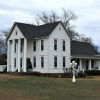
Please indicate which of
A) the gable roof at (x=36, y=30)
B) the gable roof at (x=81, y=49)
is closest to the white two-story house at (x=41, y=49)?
the gable roof at (x=36, y=30)

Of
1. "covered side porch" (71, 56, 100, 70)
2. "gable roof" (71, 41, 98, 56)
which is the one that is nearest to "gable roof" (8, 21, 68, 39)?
"gable roof" (71, 41, 98, 56)

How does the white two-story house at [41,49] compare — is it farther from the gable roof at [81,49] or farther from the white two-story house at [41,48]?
the gable roof at [81,49]

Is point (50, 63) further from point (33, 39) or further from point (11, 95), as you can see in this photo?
point (11, 95)

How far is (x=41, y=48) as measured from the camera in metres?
56.0

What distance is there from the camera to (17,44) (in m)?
59.5

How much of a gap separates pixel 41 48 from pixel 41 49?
173mm

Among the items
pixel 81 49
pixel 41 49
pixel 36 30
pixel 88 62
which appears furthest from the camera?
pixel 81 49

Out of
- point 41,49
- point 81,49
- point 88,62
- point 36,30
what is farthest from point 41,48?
point 88,62

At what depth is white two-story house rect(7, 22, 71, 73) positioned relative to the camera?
5497 cm

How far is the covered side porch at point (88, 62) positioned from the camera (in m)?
60.7

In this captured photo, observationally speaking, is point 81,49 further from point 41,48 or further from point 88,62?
point 41,48

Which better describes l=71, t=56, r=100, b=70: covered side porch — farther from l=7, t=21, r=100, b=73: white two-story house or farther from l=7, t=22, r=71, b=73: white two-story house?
l=7, t=22, r=71, b=73: white two-story house

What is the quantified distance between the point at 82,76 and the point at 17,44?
18.0 metres

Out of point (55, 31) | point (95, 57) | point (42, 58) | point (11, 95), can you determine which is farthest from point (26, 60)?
point (11, 95)
